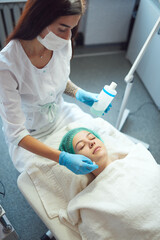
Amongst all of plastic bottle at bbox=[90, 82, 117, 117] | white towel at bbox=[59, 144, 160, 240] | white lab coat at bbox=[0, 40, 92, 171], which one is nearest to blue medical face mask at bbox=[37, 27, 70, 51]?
white lab coat at bbox=[0, 40, 92, 171]

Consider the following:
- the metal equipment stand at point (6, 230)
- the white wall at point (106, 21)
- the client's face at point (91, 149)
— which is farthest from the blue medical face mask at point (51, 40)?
the white wall at point (106, 21)

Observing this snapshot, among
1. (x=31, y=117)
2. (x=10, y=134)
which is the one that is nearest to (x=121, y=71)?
(x=31, y=117)

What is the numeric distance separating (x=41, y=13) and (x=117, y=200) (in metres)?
0.93

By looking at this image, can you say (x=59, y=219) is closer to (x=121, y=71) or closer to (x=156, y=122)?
(x=156, y=122)

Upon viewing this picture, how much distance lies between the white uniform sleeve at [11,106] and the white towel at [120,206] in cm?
46

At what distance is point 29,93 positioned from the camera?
112cm

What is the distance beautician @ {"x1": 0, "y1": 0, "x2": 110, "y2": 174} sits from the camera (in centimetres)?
89

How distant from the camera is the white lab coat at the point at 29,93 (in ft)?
3.24

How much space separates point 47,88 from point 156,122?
1471 millimetres

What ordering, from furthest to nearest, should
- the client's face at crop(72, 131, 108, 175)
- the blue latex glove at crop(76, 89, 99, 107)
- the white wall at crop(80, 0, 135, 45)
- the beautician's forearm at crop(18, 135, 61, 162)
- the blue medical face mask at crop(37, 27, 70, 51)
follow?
the white wall at crop(80, 0, 135, 45) < the blue latex glove at crop(76, 89, 99, 107) < the client's face at crop(72, 131, 108, 175) < the beautician's forearm at crop(18, 135, 61, 162) < the blue medical face mask at crop(37, 27, 70, 51)

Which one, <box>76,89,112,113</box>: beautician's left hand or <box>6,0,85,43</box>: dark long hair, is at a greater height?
<box>6,0,85,43</box>: dark long hair

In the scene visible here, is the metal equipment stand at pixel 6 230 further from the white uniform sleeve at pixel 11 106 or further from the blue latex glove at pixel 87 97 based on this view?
the blue latex glove at pixel 87 97

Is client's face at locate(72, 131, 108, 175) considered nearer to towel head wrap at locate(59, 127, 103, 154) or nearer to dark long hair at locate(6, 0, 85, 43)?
towel head wrap at locate(59, 127, 103, 154)

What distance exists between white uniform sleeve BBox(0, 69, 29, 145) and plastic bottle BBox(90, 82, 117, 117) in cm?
51
